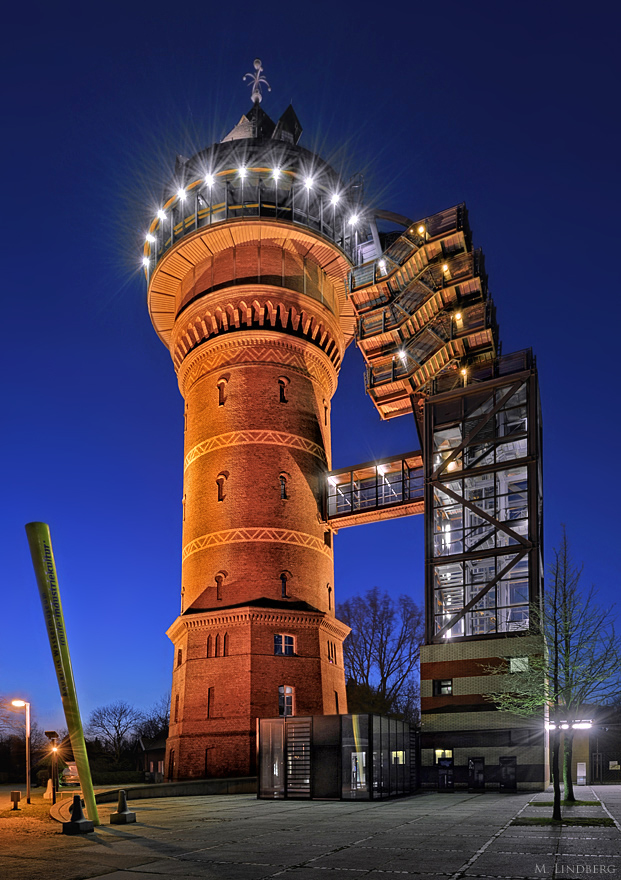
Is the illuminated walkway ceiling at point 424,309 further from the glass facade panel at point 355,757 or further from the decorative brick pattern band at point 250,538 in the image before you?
the glass facade panel at point 355,757

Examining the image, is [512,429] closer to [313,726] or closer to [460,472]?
[460,472]

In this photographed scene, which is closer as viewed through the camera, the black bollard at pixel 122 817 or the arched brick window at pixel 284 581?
the black bollard at pixel 122 817

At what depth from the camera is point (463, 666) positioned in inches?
1499

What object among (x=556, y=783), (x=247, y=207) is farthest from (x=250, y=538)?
(x=556, y=783)

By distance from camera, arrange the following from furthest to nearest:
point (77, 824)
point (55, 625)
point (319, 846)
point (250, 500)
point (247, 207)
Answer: point (247, 207)
point (250, 500)
point (55, 625)
point (77, 824)
point (319, 846)

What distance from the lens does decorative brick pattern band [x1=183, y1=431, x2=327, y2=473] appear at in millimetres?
43031

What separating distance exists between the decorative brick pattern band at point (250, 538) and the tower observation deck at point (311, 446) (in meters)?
0.11

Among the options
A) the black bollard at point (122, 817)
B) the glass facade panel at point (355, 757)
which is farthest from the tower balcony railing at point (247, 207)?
the black bollard at point (122, 817)

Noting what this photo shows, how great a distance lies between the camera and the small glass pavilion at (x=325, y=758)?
28719 millimetres

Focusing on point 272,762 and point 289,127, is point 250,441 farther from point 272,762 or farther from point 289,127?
point 289,127

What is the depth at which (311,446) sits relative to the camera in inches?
1764

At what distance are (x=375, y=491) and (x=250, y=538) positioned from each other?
319 inches

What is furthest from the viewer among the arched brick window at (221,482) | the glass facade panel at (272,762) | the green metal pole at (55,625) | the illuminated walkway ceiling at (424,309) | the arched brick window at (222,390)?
the illuminated walkway ceiling at (424,309)

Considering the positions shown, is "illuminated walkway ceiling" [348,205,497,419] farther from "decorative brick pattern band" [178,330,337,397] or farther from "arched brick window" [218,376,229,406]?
"arched brick window" [218,376,229,406]
